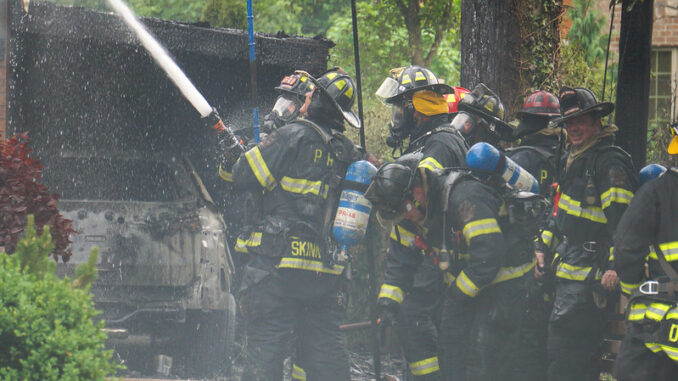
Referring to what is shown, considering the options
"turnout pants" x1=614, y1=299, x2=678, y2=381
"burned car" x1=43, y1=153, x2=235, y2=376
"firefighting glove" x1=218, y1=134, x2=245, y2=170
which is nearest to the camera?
"turnout pants" x1=614, y1=299, x2=678, y2=381

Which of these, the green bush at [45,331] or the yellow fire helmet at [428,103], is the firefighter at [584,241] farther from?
the green bush at [45,331]

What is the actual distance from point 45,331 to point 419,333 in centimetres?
292

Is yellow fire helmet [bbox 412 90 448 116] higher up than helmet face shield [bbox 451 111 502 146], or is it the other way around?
yellow fire helmet [bbox 412 90 448 116]

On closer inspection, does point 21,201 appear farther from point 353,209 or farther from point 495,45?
point 495,45

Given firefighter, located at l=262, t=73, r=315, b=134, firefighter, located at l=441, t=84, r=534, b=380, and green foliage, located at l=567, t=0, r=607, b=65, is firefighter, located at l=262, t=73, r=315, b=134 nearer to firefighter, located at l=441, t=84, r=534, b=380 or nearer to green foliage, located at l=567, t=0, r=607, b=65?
firefighter, located at l=441, t=84, r=534, b=380

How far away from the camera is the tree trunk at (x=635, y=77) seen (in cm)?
722

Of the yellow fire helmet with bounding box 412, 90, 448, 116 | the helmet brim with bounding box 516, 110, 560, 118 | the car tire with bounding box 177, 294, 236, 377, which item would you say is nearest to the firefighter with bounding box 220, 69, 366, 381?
the yellow fire helmet with bounding box 412, 90, 448, 116

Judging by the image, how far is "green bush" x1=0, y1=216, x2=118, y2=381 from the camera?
143 inches

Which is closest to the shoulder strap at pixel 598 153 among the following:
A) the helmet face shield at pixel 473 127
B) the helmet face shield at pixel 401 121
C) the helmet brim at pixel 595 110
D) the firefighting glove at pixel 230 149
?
the helmet brim at pixel 595 110

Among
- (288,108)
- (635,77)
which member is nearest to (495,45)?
(635,77)

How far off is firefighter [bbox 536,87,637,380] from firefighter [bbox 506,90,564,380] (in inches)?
8.9

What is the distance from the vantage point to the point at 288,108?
6863 millimetres

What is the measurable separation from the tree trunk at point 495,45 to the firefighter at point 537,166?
99 cm

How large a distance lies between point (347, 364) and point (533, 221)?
66.3 inches
